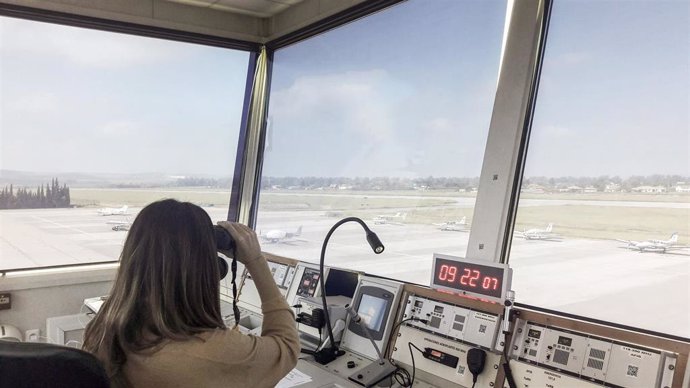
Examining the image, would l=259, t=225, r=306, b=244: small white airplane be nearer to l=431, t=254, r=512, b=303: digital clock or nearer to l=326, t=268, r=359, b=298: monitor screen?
l=326, t=268, r=359, b=298: monitor screen

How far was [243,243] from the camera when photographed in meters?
1.56

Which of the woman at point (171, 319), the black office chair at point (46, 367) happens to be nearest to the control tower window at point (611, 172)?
the woman at point (171, 319)

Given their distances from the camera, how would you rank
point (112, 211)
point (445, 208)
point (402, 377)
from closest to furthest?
point (402, 377), point (445, 208), point (112, 211)

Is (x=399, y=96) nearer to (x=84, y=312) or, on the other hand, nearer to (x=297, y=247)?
(x=297, y=247)

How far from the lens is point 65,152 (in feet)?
11.6

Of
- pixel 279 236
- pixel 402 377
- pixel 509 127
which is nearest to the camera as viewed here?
pixel 402 377

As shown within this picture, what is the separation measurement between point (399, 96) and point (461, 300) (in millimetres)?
1489

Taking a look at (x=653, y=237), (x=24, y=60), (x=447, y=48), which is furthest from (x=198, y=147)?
(x=653, y=237)

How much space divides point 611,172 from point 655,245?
343mm

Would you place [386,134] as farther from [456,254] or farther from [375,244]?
[375,244]

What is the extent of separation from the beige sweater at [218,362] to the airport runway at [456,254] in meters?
0.43

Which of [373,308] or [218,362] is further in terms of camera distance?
[373,308]

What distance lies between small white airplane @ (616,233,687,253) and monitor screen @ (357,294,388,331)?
1.05 meters

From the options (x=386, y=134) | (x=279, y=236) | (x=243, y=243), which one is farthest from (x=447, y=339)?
(x=279, y=236)
